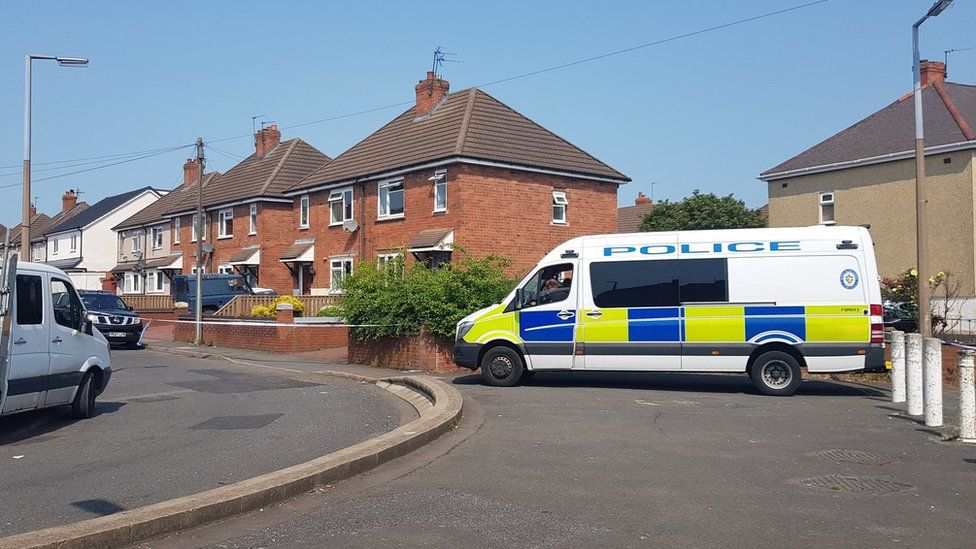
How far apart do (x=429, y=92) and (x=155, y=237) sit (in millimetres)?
26967

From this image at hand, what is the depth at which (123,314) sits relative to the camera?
26641mm

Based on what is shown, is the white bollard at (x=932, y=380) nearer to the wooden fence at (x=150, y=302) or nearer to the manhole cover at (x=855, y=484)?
the manhole cover at (x=855, y=484)

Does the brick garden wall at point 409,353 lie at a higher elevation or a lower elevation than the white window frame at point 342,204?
lower

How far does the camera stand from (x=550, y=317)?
1498cm

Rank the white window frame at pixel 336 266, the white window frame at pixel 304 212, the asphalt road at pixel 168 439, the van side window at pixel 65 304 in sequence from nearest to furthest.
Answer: the asphalt road at pixel 168 439 → the van side window at pixel 65 304 → the white window frame at pixel 336 266 → the white window frame at pixel 304 212

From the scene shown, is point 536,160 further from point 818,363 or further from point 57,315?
point 57,315

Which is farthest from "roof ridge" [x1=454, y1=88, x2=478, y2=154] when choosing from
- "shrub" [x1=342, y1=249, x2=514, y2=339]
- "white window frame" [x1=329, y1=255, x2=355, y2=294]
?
"shrub" [x1=342, y1=249, x2=514, y2=339]

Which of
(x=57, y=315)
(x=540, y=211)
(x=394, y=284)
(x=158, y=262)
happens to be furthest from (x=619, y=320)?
(x=158, y=262)

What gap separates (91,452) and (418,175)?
21.6m

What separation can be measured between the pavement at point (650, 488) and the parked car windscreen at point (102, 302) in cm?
1971

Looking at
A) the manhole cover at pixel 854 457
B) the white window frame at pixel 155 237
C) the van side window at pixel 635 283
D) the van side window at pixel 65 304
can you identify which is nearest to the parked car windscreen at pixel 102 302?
the van side window at pixel 65 304

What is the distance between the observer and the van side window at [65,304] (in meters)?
11.0

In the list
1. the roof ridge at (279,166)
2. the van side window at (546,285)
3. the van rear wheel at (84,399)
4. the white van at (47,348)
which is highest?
the roof ridge at (279,166)

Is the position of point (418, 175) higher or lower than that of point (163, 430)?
higher
